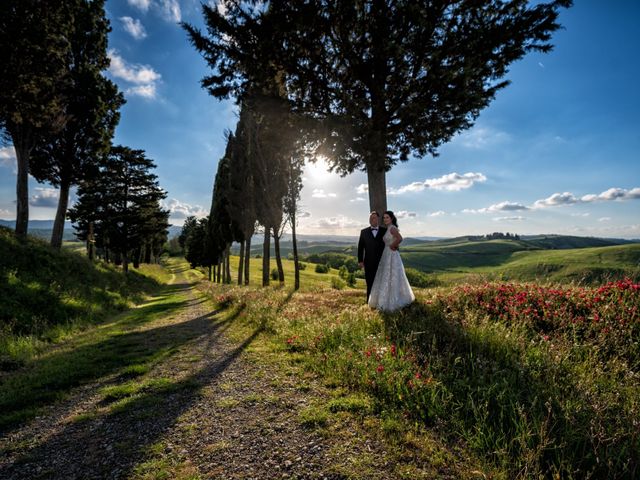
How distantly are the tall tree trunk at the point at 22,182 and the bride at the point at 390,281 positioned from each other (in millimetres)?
20476

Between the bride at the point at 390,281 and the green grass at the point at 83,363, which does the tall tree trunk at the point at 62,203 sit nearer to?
the green grass at the point at 83,363

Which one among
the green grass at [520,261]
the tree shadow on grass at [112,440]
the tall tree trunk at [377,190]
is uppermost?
the tall tree trunk at [377,190]

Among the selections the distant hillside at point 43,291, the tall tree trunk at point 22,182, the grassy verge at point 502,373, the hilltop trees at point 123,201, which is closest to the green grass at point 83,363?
the distant hillside at point 43,291

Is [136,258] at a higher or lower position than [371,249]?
lower

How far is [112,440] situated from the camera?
3375 mm

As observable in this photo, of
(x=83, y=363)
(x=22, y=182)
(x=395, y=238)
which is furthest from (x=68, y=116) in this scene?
(x=395, y=238)

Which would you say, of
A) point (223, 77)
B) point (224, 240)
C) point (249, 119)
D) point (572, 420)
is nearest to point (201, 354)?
point (572, 420)

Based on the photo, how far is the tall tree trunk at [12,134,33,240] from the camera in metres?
16.7

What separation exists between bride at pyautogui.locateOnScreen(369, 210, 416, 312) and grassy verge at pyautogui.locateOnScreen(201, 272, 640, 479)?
50 cm

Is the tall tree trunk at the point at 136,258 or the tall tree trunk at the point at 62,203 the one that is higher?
the tall tree trunk at the point at 62,203

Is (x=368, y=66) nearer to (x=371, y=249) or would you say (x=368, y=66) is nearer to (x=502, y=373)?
(x=371, y=249)

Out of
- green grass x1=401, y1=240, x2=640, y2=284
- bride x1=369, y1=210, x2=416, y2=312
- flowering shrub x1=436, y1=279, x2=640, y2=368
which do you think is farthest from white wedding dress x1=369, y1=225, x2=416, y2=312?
green grass x1=401, y1=240, x2=640, y2=284

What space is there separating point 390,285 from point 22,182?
21705mm

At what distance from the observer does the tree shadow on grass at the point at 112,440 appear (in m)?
2.89
